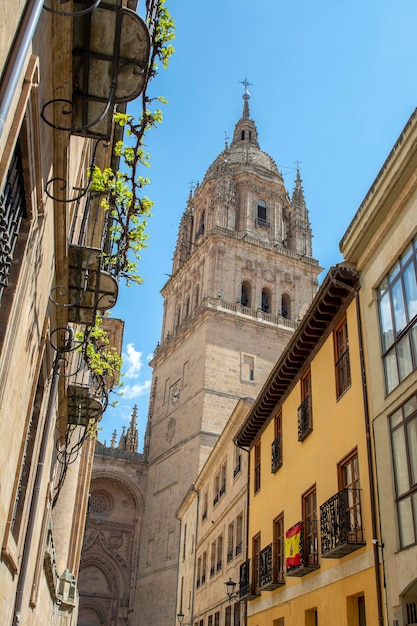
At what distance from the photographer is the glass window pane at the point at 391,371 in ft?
33.0

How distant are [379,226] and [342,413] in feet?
11.7

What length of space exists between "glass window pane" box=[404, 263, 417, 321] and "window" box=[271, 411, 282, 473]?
7.19m

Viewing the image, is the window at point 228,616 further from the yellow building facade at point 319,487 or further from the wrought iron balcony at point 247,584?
the yellow building facade at point 319,487

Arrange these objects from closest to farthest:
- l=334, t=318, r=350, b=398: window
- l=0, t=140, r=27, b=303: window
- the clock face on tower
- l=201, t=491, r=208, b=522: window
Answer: l=0, t=140, r=27, b=303: window → l=334, t=318, r=350, b=398: window → l=201, t=491, r=208, b=522: window → the clock face on tower

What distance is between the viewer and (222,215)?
49594 millimetres

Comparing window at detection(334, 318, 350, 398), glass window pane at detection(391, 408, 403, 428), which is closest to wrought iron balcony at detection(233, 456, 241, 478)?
window at detection(334, 318, 350, 398)

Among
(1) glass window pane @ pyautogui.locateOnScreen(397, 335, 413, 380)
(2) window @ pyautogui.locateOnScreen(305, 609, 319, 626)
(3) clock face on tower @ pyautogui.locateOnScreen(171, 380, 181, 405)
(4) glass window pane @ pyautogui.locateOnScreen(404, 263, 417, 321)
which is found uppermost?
(3) clock face on tower @ pyautogui.locateOnScreen(171, 380, 181, 405)

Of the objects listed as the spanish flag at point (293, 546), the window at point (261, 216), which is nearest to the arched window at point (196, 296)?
the window at point (261, 216)

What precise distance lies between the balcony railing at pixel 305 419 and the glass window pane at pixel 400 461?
3896 mm

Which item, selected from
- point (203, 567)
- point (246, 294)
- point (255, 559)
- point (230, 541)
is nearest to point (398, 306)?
point (255, 559)

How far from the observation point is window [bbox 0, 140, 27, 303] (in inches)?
162

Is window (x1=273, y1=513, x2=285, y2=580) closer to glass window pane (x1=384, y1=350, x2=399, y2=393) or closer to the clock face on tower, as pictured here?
glass window pane (x1=384, y1=350, x2=399, y2=393)

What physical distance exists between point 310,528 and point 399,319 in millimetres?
5079

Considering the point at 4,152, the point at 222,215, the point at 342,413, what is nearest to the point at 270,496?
the point at 342,413
